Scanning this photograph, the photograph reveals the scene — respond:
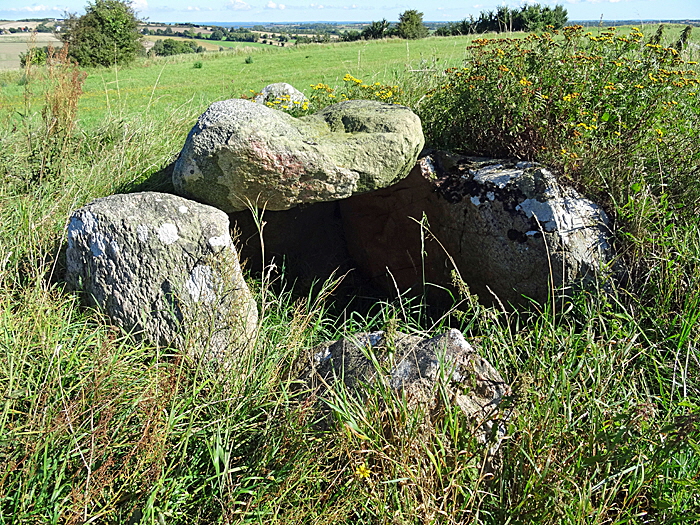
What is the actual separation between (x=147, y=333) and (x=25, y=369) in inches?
24.2

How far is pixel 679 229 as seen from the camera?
3.29 m

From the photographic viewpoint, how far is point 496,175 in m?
3.79

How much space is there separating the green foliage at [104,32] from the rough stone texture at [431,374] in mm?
26714

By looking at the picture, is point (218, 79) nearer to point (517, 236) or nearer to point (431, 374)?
point (517, 236)

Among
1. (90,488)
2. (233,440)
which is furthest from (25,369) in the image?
(233,440)

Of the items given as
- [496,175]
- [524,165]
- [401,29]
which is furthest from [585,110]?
[401,29]

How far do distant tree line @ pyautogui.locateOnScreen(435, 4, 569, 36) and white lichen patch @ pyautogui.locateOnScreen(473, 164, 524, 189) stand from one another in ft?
4.29

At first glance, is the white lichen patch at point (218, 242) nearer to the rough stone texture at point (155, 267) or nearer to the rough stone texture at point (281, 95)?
the rough stone texture at point (155, 267)

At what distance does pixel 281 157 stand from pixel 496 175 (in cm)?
151

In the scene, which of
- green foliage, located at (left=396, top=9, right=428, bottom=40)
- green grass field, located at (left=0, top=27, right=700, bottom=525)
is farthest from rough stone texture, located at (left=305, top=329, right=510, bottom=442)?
green foliage, located at (left=396, top=9, right=428, bottom=40)

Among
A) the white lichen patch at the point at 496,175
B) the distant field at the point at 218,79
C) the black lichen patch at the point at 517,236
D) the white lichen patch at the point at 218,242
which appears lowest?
the black lichen patch at the point at 517,236

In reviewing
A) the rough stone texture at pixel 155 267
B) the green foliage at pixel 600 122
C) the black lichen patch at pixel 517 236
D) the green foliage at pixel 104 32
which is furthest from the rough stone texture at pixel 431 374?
the green foliage at pixel 104 32

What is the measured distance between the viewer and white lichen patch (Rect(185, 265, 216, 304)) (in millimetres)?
2992

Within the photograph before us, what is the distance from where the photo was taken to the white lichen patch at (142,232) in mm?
3029
